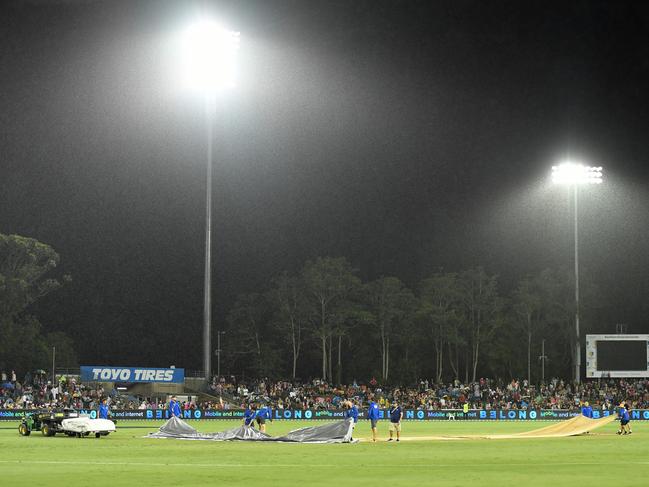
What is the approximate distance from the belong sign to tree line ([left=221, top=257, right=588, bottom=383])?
20729mm

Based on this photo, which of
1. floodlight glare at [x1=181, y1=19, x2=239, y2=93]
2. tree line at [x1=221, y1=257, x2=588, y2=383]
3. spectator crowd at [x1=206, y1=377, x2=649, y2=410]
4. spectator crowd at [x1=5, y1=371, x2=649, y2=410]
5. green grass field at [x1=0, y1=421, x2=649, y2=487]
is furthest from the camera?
tree line at [x1=221, y1=257, x2=588, y2=383]

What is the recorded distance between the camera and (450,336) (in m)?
96.8

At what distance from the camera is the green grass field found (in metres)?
23.3

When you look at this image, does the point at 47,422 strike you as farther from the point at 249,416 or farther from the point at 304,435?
the point at 304,435

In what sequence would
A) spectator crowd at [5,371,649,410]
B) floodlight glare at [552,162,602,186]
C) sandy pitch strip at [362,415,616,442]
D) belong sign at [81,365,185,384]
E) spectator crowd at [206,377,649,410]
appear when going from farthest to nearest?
spectator crowd at [206,377,649,410] → floodlight glare at [552,162,602,186] → belong sign at [81,365,185,384] → spectator crowd at [5,371,649,410] → sandy pitch strip at [362,415,616,442]

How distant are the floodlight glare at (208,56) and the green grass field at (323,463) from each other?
1075 inches

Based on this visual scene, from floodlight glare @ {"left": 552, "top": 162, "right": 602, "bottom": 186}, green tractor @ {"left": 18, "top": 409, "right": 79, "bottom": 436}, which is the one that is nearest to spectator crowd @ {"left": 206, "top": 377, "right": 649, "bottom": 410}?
floodlight glare @ {"left": 552, "top": 162, "right": 602, "bottom": 186}

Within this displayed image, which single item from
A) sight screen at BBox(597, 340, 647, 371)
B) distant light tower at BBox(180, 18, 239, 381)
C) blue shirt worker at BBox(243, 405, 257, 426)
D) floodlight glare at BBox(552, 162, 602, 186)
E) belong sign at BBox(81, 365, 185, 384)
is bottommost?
blue shirt worker at BBox(243, 405, 257, 426)

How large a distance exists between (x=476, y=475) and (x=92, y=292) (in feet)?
309

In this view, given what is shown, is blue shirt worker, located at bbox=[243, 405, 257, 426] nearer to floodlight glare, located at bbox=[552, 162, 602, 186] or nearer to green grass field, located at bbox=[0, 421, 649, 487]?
green grass field, located at bbox=[0, 421, 649, 487]

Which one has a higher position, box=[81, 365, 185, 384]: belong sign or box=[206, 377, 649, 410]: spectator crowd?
box=[81, 365, 185, 384]: belong sign

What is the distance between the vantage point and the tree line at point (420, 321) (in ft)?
318

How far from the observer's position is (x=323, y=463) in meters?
28.5

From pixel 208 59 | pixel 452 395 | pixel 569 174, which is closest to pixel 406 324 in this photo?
pixel 452 395
